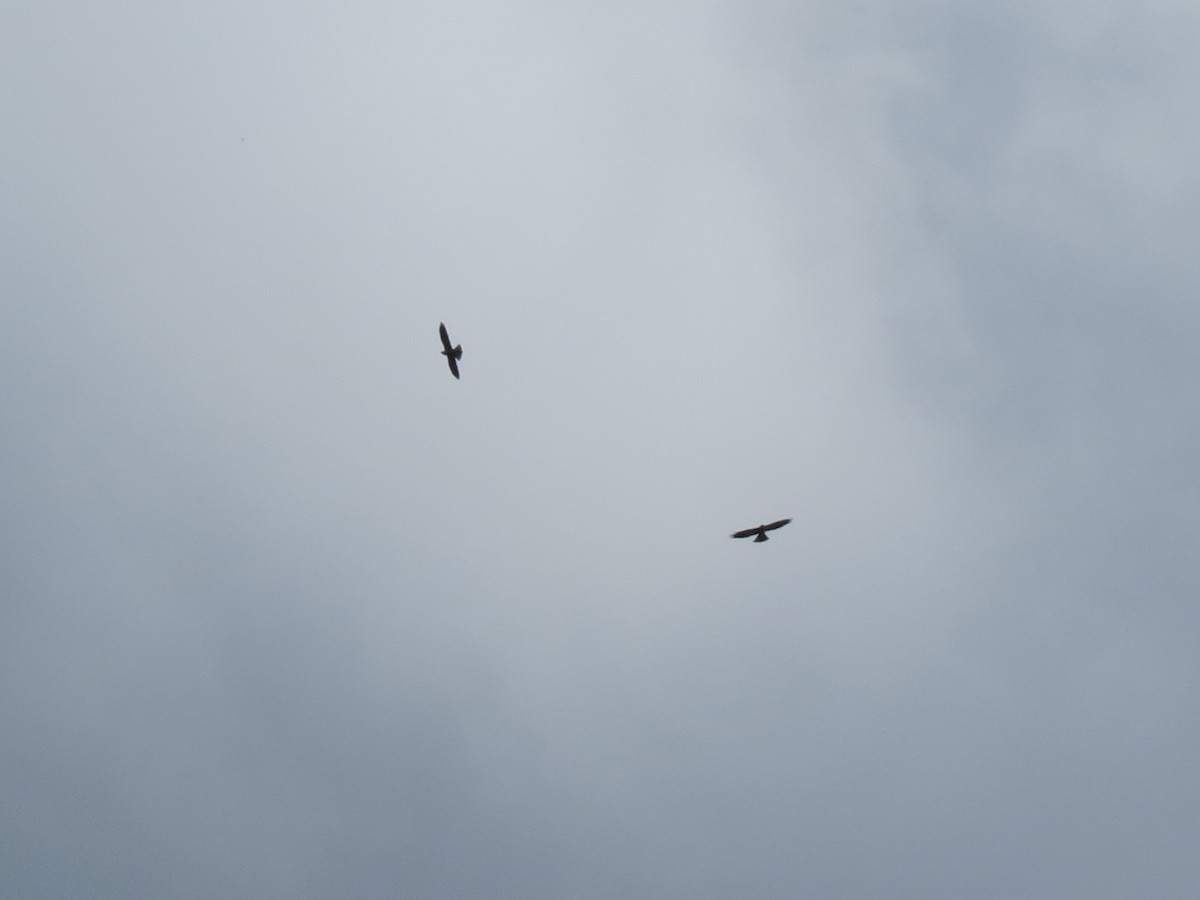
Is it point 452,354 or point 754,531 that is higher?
point 452,354

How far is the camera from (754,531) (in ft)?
272

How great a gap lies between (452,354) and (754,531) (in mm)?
28221

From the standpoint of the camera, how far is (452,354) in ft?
305

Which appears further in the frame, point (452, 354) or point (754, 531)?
point (452, 354)
